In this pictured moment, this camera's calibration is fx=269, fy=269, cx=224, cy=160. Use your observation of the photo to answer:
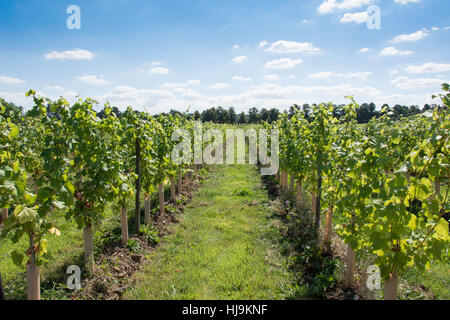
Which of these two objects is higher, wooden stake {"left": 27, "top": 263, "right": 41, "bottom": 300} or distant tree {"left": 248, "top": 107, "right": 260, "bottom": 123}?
distant tree {"left": 248, "top": 107, "right": 260, "bottom": 123}

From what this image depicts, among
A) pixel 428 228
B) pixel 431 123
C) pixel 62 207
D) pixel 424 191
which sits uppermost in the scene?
pixel 431 123

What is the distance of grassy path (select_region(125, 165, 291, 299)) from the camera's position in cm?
434

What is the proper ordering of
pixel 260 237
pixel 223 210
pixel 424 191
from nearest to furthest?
pixel 424 191 → pixel 260 237 → pixel 223 210

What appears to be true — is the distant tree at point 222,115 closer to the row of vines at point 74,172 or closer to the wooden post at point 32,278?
the row of vines at point 74,172

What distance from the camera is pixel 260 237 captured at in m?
6.47

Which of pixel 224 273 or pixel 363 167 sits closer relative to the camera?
pixel 363 167

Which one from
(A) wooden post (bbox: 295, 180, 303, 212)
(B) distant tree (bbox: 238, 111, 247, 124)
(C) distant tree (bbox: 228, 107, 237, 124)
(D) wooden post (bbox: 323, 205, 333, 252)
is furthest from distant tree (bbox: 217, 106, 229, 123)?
(D) wooden post (bbox: 323, 205, 333, 252)

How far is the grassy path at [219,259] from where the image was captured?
171 inches

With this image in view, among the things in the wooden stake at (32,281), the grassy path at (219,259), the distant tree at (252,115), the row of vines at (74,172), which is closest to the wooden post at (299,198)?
the grassy path at (219,259)

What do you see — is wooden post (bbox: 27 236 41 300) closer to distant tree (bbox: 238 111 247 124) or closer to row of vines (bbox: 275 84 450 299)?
row of vines (bbox: 275 84 450 299)
